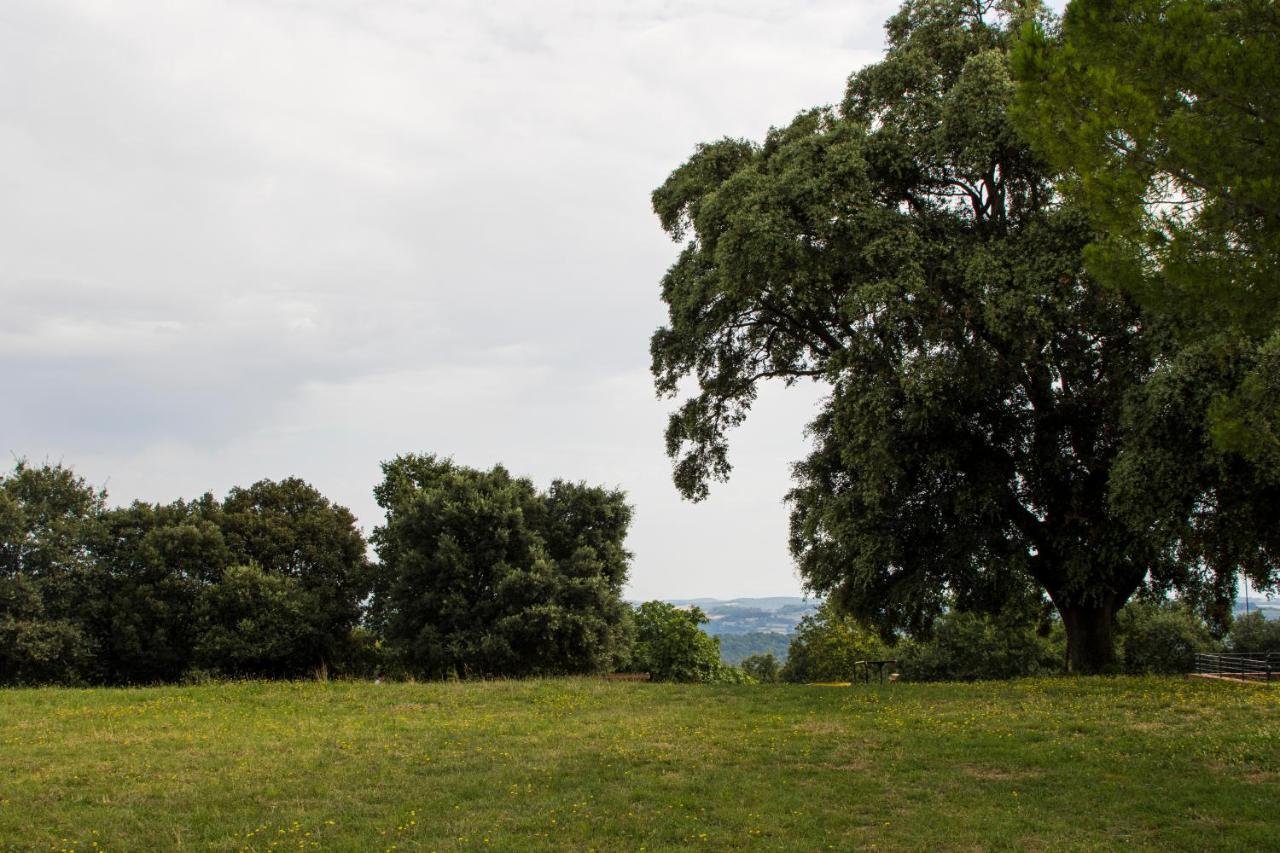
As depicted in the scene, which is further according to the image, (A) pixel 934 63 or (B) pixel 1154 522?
(A) pixel 934 63

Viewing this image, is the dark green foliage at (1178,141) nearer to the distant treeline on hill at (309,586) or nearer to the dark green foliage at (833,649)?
the distant treeline on hill at (309,586)

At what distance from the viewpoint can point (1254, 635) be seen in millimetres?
54656

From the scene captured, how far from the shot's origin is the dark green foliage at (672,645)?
154ft

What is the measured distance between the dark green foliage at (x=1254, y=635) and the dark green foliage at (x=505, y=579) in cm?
4035

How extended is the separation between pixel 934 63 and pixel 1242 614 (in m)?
57.5

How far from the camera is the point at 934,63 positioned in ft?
69.7

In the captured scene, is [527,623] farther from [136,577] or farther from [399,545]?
[136,577]

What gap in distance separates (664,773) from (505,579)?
20.6 m

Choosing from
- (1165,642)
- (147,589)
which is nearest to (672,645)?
(147,589)

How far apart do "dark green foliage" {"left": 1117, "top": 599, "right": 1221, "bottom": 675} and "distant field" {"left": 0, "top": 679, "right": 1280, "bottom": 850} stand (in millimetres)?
33509

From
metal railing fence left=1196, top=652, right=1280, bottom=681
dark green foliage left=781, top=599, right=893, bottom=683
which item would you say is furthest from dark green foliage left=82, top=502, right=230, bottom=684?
dark green foliage left=781, top=599, right=893, bottom=683

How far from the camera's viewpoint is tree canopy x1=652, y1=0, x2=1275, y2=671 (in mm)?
17812

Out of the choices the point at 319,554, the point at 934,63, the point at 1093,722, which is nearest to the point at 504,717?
the point at 1093,722

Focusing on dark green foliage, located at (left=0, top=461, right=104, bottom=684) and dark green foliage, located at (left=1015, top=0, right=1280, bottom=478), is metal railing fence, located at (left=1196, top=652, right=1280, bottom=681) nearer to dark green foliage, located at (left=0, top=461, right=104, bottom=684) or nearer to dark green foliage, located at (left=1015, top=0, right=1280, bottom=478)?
dark green foliage, located at (left=1015, top=0, right=1280, bottom=478)
